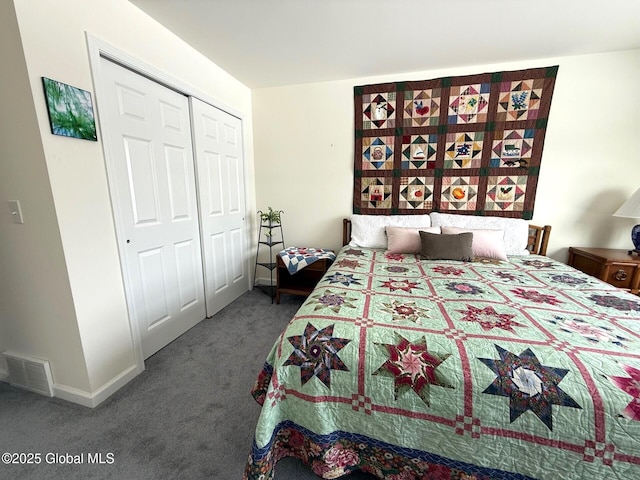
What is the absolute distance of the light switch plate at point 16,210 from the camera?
1.34 metres

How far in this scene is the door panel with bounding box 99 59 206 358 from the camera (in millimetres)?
1597

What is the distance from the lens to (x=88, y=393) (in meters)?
1.48

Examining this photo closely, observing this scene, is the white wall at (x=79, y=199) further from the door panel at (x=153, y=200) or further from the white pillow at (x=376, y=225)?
the white pillow at (x=376, y=225)

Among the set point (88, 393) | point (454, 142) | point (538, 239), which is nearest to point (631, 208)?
point (538, 239)

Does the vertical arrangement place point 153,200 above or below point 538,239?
above

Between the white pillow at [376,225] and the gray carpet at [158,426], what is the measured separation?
1432 mm

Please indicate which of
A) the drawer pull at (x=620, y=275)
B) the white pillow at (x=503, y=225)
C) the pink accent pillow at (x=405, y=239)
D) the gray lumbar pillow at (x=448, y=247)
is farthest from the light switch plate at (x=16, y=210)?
the drawer pull at (x=620, y=275)

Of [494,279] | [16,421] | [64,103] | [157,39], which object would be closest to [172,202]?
[64,103]

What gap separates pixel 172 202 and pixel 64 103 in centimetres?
84

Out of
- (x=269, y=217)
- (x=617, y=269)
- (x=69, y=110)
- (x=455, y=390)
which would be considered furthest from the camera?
(x=269, y=217)

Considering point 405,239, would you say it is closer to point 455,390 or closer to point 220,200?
point 455,390

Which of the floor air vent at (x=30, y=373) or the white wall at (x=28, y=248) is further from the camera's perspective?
the floor air vent at (x=30, y=373)

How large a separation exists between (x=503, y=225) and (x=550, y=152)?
796 mm

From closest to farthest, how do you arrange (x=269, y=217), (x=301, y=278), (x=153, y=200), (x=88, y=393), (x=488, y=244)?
1. (x=88, y=393)
2. (x=153, y=200)
3. (x=488, y=244)
4. (x=301, y=278)
5. (x=269, y=217)
